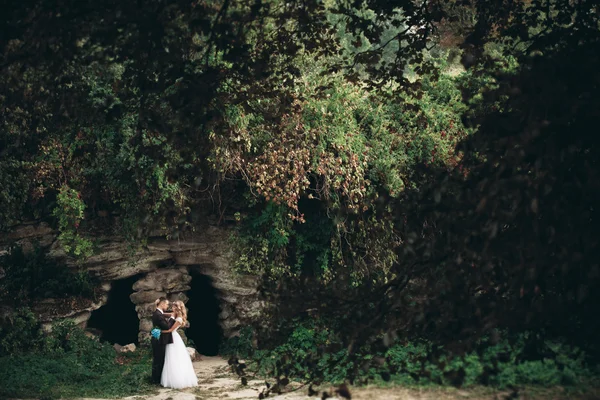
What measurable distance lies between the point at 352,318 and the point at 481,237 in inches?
51.7

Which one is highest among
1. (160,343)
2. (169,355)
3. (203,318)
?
(160,343)

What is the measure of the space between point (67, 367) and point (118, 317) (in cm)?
393

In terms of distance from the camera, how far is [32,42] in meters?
6.04

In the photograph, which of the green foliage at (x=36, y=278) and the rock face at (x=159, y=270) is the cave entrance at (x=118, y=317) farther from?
the green foliage at (x=36, y=278)

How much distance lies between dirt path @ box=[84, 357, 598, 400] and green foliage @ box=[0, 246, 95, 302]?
324cm

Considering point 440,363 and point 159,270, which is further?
point 159,270

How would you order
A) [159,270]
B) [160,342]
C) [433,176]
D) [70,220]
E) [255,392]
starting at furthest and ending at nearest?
[159,270] < [70,220] < [160,342] < [255,392] < [433,176]

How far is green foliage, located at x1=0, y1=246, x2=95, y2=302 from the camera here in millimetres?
14562

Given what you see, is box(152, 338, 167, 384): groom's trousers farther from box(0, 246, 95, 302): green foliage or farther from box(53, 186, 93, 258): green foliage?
box(0, 246, 95, 302): green foliage

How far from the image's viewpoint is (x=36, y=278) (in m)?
14.8

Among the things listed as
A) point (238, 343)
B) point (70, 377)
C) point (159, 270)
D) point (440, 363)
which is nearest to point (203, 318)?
point (238, 343)

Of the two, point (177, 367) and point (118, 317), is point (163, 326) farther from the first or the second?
point (118, 317)

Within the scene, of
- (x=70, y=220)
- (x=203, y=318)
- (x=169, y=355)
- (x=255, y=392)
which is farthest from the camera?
(x=203, y=318)

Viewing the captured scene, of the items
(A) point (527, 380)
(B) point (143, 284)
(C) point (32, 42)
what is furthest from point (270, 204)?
(C) point (32, 42)
